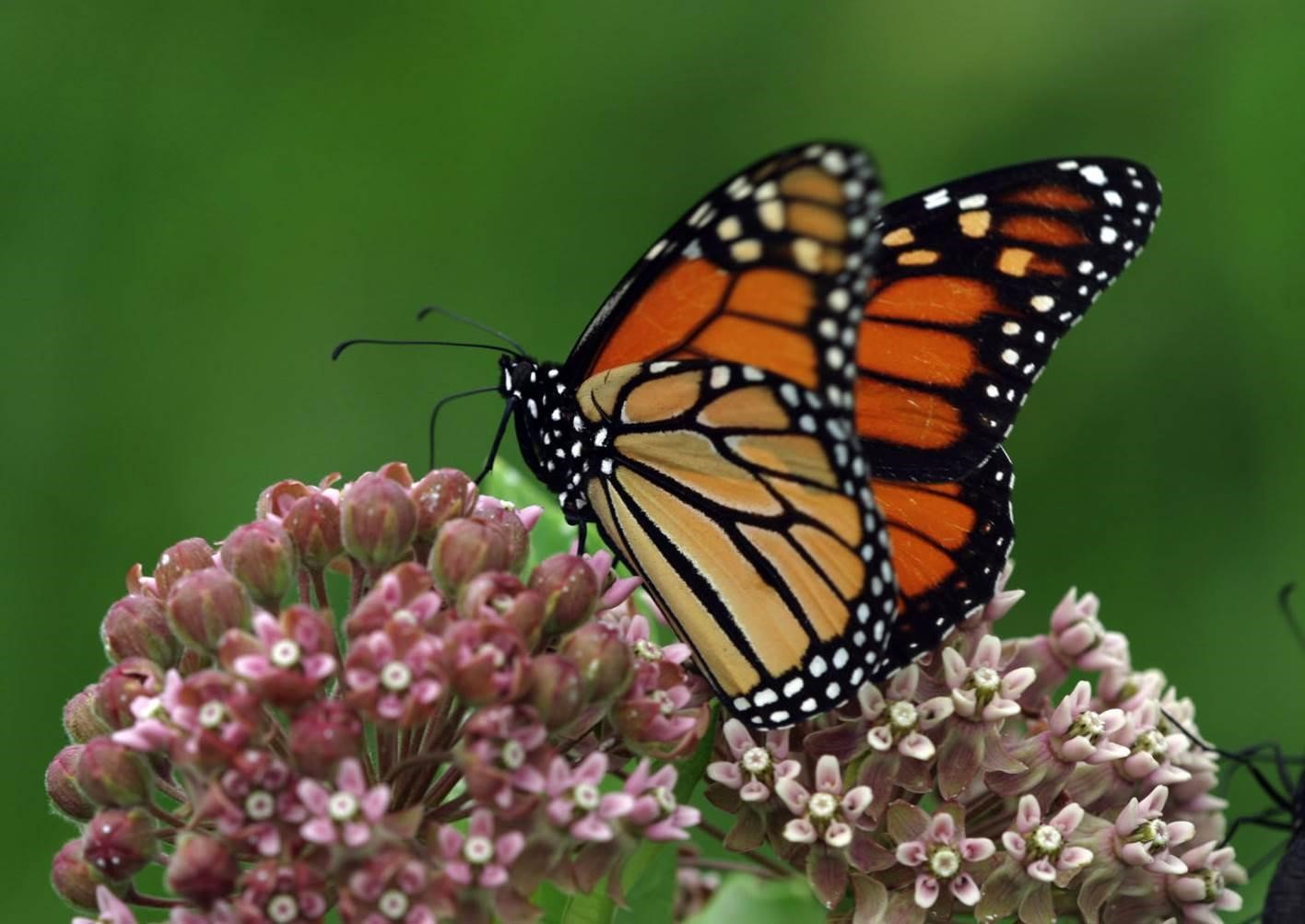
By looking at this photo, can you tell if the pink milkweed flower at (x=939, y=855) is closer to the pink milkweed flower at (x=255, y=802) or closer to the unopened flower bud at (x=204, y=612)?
the pink milkweed flower at (x=255, y=802)

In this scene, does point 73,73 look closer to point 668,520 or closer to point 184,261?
point 184,261

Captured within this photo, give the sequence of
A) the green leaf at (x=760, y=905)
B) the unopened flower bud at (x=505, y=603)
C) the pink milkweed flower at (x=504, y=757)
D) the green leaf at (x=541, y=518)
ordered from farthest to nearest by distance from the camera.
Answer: the green leaf at (x=541, y=518) → the unopened flower bud at (x=505, y=603) → the pink milkweed flower at (x=504, y=757) → the green leaf at (x=760, y=905)

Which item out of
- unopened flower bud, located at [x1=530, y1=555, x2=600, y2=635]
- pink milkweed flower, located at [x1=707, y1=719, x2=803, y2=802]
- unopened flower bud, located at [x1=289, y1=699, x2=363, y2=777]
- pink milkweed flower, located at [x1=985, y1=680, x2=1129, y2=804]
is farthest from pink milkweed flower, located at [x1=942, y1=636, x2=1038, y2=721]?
unopened flower bud, located at [x1=289, y1=699, x2=363, y2=777]

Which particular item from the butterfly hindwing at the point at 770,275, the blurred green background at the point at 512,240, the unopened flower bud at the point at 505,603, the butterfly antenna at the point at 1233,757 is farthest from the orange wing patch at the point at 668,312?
the blurred green background at the point at 512,240

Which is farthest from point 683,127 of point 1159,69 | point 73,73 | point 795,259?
point 795,259

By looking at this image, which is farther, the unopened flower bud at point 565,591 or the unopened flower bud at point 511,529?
the unopened flower bud at point 511,529

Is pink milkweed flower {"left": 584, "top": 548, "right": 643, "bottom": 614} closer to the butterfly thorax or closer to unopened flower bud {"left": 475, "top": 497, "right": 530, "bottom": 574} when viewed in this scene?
unopened flower bud {"left": 475, "top": 497, "right": 530, "bottom": 574}

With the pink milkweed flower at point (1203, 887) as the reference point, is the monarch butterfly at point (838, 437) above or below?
above
